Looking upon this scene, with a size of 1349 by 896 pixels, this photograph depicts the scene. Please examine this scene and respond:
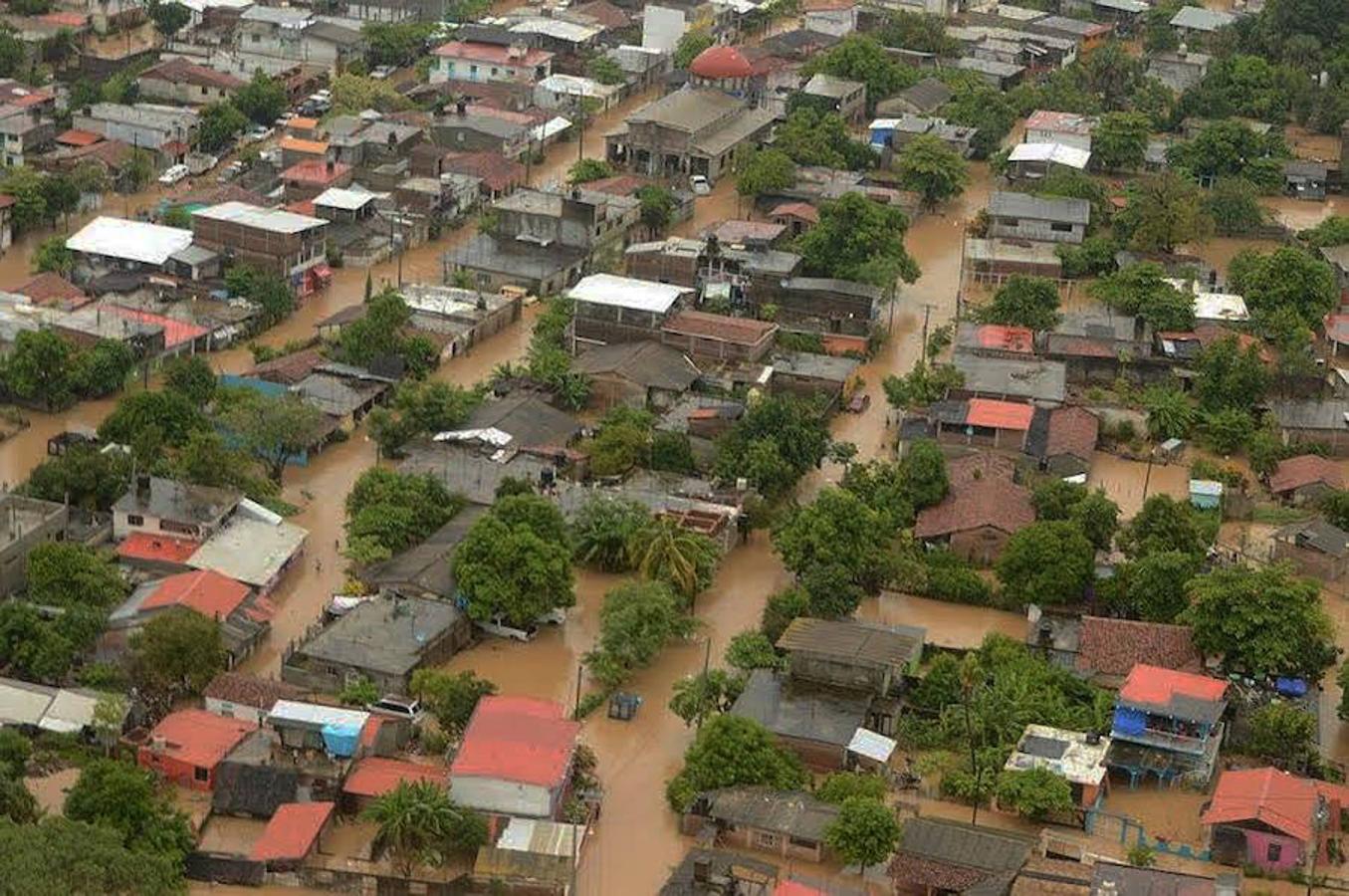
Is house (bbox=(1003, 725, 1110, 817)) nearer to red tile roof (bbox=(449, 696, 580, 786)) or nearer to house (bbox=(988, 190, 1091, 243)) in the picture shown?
red tile roof (bbox=(449, 696, 580, 786))

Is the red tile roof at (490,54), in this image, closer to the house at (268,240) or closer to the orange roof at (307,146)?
the orange roof at (307,146)

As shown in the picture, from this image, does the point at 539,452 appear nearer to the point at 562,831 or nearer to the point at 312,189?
the point at 562,831

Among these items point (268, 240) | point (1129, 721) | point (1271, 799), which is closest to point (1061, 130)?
point (268, 240)

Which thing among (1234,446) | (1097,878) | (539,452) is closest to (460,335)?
(539,452)

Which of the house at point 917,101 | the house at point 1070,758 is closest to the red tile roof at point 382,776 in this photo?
the house at point 1070,758

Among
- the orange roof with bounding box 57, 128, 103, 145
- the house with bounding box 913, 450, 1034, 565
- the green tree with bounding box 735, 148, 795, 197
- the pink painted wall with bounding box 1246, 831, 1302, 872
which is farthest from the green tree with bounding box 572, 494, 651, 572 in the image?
the orange roof with bounding box 57, 128, 103, 145

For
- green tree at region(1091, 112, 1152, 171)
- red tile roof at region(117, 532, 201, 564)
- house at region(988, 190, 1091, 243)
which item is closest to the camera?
red tile roof at region(117, 532, 201, 564)

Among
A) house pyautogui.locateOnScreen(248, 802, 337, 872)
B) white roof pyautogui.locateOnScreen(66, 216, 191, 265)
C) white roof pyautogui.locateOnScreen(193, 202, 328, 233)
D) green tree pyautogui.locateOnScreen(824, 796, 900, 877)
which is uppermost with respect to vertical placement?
green tree pyautogui.locateOnScreen(824, 796, 900, 877)

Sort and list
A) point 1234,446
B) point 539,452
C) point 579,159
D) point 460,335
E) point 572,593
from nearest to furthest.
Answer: point 572,593, point 539,452, point 1234,446, point 460,335, point 579,159
